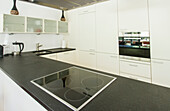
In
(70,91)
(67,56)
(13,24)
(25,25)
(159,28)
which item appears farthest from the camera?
(67,56)

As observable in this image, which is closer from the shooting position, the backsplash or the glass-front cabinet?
the glass-front cabinet

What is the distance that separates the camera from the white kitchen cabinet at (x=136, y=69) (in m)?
2.09

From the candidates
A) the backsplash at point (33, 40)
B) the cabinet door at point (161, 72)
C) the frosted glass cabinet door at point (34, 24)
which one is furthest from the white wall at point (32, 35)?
the cabinet door at point (161, 72)

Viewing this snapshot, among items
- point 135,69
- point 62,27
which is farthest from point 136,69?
point 62,27

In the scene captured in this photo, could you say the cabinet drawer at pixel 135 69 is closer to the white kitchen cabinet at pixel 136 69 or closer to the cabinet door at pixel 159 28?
the white kitchen cabinet at pixel 136 69

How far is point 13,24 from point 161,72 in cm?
342

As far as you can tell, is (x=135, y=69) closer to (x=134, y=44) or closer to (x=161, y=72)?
(x=161, y=72)

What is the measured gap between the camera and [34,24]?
8.75 feet

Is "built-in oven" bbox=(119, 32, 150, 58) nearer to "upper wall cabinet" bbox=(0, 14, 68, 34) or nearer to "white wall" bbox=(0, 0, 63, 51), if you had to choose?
"upper wall cabinet" bbox=(0, 14, 68, 34)

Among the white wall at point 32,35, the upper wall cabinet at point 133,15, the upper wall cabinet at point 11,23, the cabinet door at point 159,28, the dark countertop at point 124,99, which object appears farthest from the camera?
the white wall at point 32,35

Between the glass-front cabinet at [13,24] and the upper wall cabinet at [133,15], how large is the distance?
2444mm

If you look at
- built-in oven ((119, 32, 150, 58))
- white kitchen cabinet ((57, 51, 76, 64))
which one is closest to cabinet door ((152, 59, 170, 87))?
built-in oven ((119, 32, 150, 58))

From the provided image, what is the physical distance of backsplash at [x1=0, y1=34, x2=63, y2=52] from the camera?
248cm

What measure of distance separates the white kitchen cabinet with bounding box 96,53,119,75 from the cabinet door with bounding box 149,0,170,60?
82cm
